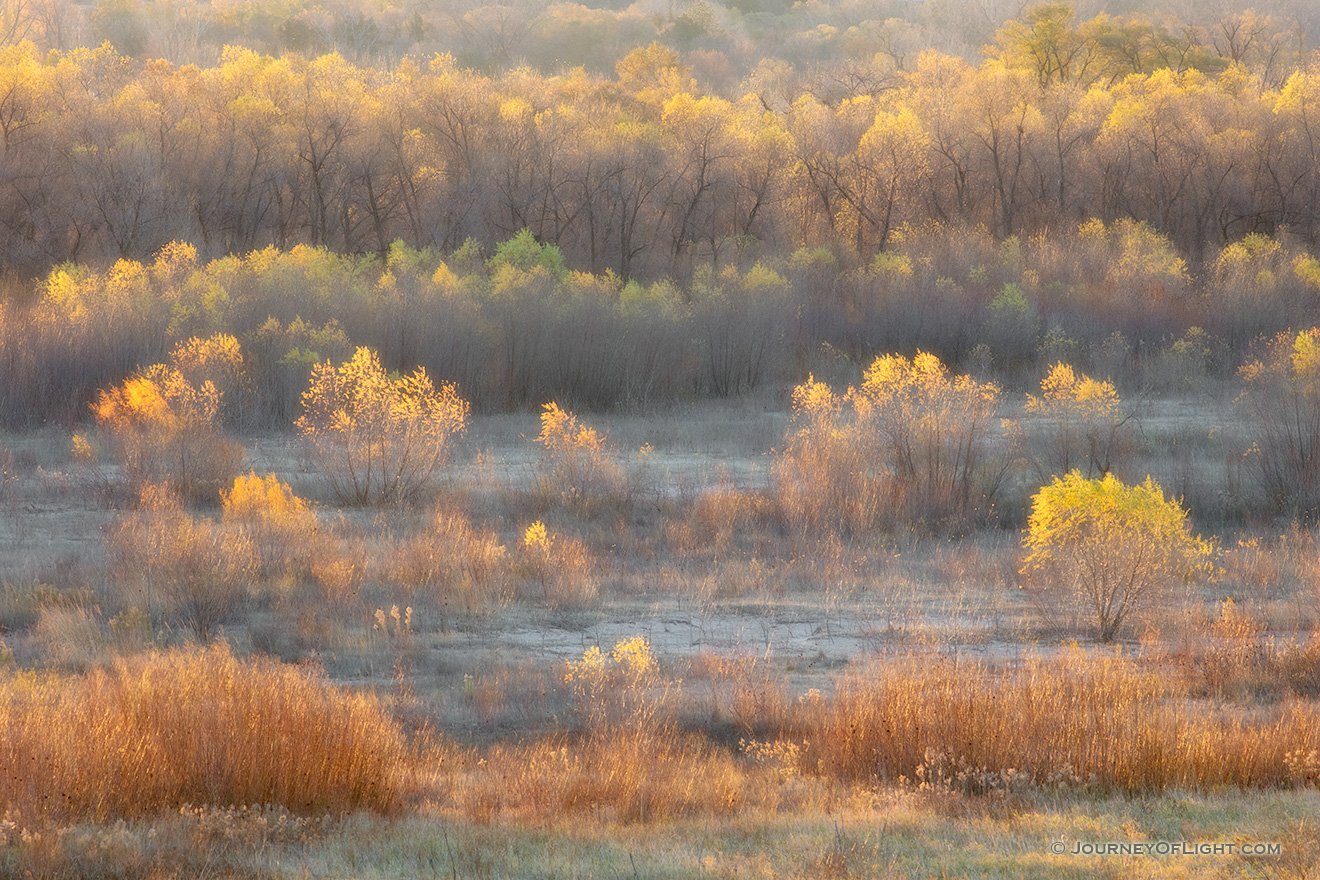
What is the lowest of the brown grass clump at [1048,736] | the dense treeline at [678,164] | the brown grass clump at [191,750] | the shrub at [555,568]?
the shrub at [555,568]

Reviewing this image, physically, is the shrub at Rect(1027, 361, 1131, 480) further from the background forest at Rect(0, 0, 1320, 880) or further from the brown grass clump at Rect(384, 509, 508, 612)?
the brown grass clump at Rect(384, 509, 508, 612)

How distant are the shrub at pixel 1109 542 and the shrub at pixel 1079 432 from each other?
5.65 metres

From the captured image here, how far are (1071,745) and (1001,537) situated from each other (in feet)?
30.0

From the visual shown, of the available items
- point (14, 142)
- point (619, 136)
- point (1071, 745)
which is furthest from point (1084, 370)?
point (14, 142)

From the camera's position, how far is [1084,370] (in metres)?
31.7

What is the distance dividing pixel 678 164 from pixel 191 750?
132 ft

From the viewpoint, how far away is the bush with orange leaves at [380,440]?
1711 centimetres

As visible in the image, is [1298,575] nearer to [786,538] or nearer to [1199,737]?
[786,538]

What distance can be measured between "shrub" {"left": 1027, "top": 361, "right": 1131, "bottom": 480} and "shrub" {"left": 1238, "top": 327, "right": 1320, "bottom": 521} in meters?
2.08

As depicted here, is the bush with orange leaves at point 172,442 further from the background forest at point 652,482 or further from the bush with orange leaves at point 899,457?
the bush with orange leaves at point 899,457

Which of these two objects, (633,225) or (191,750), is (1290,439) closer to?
(191,750)

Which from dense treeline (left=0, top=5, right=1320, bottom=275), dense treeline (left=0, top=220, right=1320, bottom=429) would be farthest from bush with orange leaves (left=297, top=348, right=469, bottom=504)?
dense treeline (left=0, top=5, right=1320, bottom=275)

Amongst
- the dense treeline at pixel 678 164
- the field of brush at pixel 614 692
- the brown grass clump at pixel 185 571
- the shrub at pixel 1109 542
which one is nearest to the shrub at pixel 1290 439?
the field of brush at pixel 614 692

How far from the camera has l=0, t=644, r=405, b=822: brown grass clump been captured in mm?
6340
